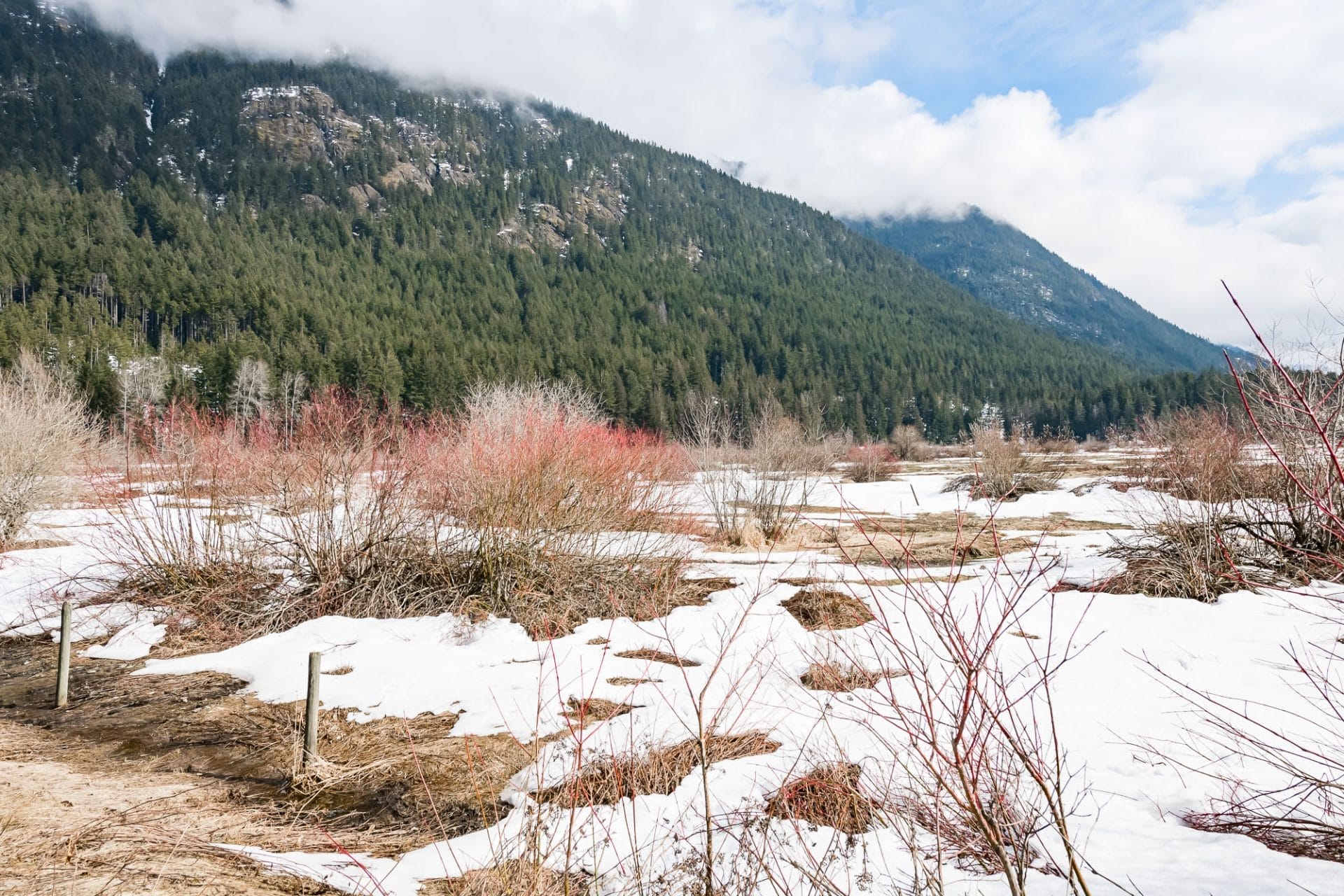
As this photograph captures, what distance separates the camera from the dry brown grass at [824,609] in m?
8.12

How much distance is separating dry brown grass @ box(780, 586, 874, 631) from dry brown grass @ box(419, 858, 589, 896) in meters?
4.96

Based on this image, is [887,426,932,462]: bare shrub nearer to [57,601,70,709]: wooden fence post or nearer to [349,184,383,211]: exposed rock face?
[57,601,70,709]: wooden fence post

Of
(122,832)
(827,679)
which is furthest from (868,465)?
(122,832)

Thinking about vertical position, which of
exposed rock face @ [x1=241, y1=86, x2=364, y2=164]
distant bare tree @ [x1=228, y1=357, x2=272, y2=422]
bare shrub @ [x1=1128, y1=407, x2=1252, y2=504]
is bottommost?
bare shrub @ [x1=1128, y1=407, x2=1252, y2=504]

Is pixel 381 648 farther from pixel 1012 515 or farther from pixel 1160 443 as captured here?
pixel 1012 515

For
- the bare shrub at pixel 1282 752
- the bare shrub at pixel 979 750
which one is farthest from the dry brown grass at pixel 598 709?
the bare shrub at pixel 1282 752

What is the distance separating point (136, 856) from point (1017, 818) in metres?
4.76

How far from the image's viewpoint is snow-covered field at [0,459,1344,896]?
Result: 3.36 meters

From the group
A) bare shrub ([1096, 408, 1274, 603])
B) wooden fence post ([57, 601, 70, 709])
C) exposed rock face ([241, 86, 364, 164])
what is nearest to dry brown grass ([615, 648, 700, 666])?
wooden fence post ([57, 601, 70, 709])

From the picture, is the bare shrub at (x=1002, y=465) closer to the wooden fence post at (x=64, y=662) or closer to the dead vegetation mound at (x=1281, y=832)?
the dead vegetation mound at (x=1281, y=832)

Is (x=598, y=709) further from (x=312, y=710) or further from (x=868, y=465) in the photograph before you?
(x=868, y=465)

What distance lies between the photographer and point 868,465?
33.6 metres

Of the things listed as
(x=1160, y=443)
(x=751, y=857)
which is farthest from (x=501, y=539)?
(x=1160, y=443)

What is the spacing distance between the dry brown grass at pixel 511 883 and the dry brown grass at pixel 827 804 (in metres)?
1.32
